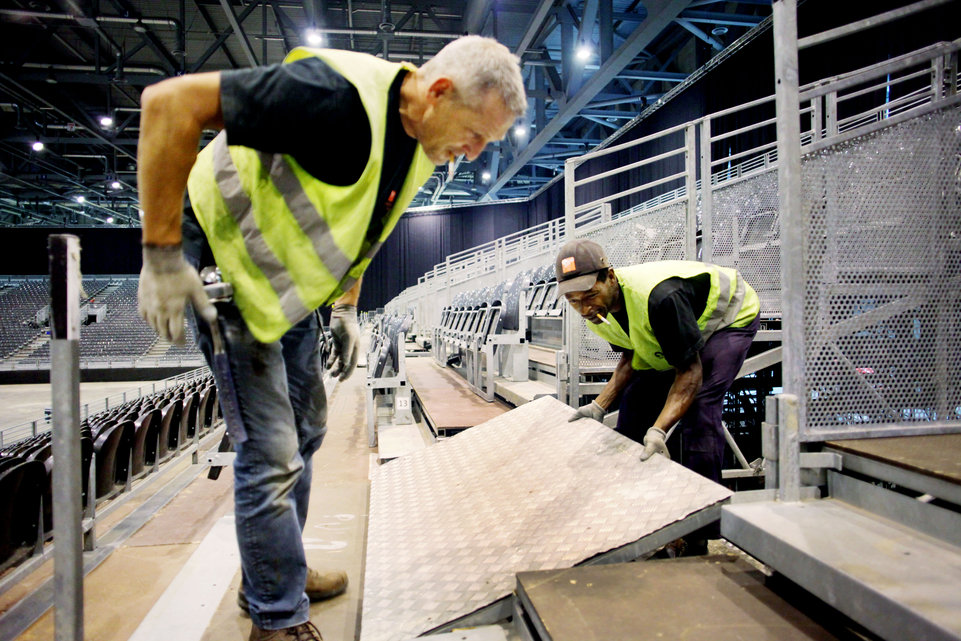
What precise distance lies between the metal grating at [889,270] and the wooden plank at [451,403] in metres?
2.49

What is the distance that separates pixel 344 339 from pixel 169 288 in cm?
77

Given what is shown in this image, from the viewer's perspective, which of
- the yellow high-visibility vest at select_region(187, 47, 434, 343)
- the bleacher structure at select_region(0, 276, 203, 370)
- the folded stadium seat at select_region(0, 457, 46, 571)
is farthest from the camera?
the bleacher structure at select_region(0, 276, 203, 370)

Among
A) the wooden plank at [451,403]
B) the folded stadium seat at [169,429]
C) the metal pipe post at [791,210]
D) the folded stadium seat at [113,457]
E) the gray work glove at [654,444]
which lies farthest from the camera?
the folded stadium seat at [169,429]

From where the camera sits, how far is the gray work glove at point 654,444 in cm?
181

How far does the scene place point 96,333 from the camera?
2100cm

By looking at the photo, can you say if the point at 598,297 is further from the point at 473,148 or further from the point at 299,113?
the point at 299,113

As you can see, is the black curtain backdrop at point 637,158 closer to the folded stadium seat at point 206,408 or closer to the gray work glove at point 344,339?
the gray work glove at point 344,339

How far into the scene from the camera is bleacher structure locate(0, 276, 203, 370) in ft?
58.8

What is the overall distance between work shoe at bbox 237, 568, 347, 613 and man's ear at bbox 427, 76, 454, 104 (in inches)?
54.9

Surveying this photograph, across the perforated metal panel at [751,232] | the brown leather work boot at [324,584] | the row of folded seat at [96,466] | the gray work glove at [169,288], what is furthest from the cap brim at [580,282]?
the perforated metal panel at [751,232]

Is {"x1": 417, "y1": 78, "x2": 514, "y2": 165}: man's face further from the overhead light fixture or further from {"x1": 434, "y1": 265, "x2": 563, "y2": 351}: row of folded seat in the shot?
the overhead light fixture

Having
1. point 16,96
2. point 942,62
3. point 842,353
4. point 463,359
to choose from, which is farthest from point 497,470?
point 16,96

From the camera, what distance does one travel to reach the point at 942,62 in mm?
1892

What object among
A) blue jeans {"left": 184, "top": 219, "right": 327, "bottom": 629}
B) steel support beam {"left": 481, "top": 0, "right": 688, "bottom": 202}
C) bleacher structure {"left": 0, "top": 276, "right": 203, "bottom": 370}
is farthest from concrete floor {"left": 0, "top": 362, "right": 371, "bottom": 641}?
bleacher structure {"left": 0, "top": 276, "right": 203, "bottom": 370}
